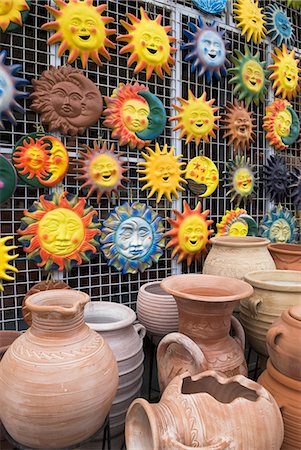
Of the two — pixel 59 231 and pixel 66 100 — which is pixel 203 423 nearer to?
pixel 59 231

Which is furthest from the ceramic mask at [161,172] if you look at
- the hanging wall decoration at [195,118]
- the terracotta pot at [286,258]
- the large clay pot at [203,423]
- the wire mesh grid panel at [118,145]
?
the large clay pot at [203,423]

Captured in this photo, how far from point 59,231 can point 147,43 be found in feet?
3.34

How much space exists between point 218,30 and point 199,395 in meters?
1.96

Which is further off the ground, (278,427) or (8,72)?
(8,72)

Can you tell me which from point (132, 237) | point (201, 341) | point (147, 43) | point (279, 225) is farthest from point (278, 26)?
point (201, 341)

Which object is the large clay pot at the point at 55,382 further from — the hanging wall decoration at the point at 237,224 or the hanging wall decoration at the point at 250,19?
the hanging wall decoration at the point at 250,19

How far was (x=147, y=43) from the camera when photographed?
5.84 ft

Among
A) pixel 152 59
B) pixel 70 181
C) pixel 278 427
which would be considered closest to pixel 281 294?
pixel 278 427

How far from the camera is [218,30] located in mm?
2086

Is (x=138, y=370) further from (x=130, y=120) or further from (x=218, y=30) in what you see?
(x=218, y=30)

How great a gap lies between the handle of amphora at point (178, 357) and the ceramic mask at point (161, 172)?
0.86 metres

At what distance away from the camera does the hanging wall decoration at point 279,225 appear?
→ 2359mm

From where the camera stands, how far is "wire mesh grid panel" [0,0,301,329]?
1549 mm

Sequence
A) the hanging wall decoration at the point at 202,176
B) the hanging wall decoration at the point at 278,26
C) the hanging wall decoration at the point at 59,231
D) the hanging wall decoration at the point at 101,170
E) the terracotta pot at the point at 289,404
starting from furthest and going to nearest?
the hanging wall decoration at the point at 278,26
the hanging wall decoration at the point at 202,176
the hanging wall decoration at the point at 101,170
the hanging wall decoration at the point at 59,231
the terracotta pot at the point at 289,404
